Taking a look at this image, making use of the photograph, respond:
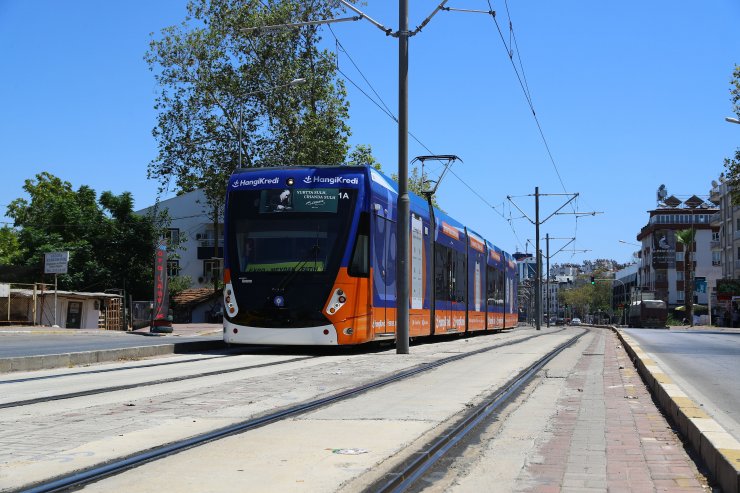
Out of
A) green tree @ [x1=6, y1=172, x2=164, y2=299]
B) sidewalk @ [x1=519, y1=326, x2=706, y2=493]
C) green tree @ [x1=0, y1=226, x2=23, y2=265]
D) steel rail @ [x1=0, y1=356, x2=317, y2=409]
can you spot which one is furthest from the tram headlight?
green tree @ [x1=0, y1=226, x2=23, y2=265]

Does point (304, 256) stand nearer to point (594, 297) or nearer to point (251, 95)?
point (251, 95)

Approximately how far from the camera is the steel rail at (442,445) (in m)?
5.15

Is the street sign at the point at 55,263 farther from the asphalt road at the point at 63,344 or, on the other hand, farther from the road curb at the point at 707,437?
the road curb at the point at 707,437

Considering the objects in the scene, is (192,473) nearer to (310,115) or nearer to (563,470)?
(563,470)

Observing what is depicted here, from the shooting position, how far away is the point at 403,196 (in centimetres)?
1841

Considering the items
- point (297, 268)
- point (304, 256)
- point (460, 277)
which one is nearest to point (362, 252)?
point (304, 256)

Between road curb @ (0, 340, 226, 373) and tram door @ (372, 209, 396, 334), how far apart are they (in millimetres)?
4334

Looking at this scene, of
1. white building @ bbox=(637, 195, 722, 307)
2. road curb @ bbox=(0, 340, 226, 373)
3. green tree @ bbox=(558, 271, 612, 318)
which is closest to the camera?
road curb @ bbox=(0, 340, 226, 373)

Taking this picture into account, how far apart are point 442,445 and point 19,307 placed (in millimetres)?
42005

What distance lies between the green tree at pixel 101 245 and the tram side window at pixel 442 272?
118 feet

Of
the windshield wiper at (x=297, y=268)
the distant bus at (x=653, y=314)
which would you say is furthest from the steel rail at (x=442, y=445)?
the distant bus at (x=653, y=314)

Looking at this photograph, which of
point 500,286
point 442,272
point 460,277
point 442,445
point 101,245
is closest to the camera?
point 442,445

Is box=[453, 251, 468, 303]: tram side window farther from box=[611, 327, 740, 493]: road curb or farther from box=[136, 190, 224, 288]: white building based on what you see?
box=[136, 190, 224, 288]: white building

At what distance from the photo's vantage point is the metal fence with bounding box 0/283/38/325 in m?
42.6
